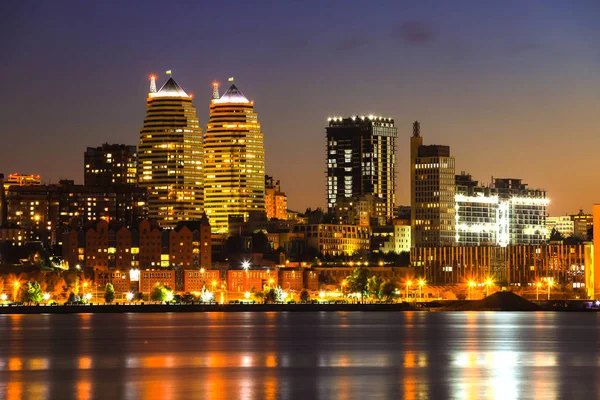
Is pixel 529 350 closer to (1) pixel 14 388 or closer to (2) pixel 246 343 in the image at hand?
(2) pixel 246 343

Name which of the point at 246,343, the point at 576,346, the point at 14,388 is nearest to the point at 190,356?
the point at 246,343

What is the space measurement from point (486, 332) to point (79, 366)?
58.4m

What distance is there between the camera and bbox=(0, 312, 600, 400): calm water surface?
74625 millimetres

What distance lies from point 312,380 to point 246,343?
40782mm

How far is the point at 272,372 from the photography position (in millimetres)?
87250

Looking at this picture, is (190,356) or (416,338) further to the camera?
(416,338)

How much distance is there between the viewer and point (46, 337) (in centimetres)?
13125

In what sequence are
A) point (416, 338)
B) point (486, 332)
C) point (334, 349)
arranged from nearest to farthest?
point (334, 349) → point (416, 338) → point (486, 332)

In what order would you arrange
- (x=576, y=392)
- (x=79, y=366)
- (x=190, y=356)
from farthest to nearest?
(x=190, y=356) → (x=79, y=366) → (x=576, y=392)

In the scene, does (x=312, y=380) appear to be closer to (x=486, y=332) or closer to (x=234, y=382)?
(x=234, y=382)

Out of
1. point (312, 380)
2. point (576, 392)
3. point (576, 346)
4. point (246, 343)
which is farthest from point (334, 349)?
point (576, 392)

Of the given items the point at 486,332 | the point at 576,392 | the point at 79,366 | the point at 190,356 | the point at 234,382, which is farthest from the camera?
the point at 486,332

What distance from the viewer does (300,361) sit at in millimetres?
97188

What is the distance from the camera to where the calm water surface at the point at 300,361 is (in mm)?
74625
